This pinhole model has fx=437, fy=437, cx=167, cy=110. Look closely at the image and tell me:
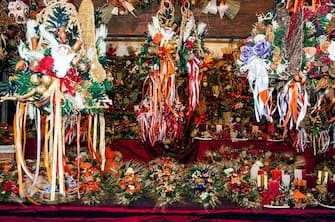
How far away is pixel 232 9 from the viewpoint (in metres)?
3.31

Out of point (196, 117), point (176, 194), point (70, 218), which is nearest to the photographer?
point (70, 218)

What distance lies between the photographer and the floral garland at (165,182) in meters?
2.22

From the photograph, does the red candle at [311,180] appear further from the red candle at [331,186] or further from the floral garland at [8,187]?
the floral garland at [8,187]

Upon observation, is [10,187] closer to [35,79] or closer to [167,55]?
[35,79]

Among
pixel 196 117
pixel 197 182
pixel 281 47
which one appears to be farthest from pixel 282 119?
pixel 196 117

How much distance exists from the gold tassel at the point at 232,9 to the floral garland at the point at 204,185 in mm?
1338

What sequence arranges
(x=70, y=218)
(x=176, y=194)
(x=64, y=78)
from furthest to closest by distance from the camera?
(x=176, y=194)
(x=70, y=218)
(x=64, y=78)

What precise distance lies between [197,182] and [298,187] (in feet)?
1.79

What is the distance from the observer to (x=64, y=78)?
1.82m

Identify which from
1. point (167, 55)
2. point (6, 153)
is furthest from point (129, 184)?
point (6, 153)

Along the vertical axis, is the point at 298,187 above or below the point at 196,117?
below

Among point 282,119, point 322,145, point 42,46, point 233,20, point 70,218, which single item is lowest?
point 70,218

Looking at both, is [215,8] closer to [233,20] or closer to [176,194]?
[233,20]

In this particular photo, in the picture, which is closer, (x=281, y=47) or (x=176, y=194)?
(x=281, y=47)
